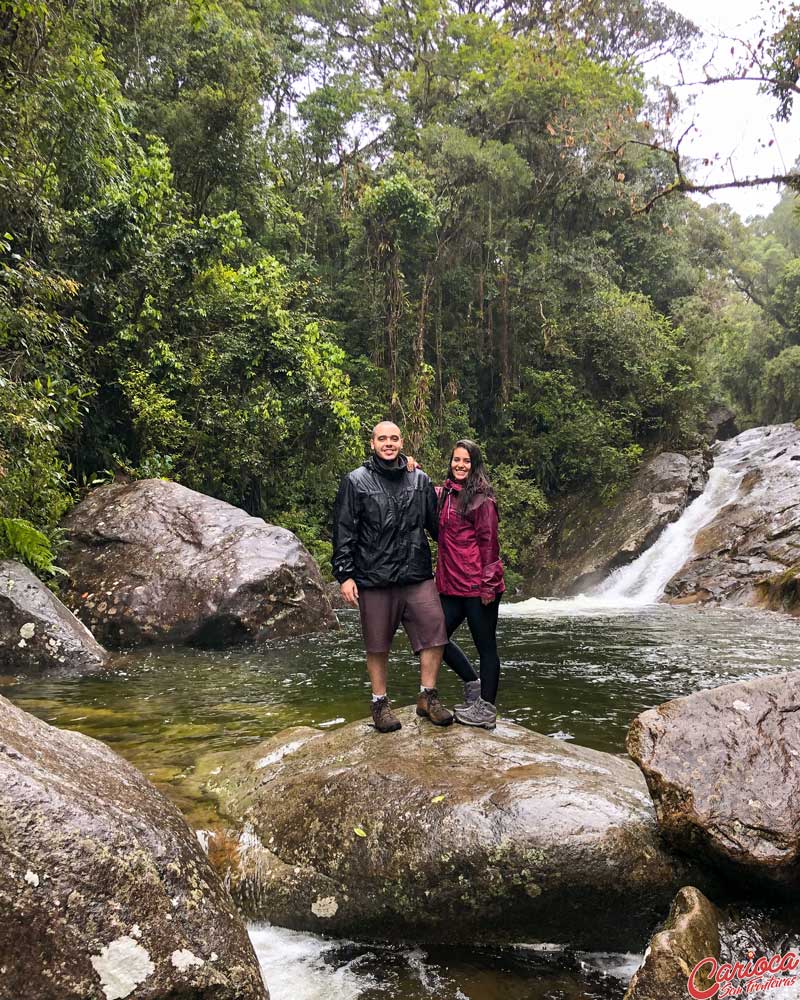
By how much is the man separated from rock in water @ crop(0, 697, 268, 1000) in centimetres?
187

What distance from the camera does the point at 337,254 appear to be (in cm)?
2323

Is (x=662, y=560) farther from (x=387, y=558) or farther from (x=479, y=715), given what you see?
(x=387, y=558)

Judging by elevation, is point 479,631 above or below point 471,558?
below

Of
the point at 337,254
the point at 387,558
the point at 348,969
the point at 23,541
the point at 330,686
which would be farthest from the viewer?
the point at 337,254

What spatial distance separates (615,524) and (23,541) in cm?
1552

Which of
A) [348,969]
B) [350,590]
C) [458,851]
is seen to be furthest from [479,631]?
[348,969]

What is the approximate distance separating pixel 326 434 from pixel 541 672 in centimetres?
1019

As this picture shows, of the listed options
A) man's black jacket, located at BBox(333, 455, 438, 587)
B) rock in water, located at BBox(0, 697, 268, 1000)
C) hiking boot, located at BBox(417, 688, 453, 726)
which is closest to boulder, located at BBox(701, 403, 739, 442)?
hiking boot, located at BBox(417, 688, 453, 726)

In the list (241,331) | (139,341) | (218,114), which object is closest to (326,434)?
(241,331)

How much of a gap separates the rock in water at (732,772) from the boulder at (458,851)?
0.97 feet

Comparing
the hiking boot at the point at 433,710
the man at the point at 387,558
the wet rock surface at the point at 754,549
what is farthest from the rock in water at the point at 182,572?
the wet rock surface at the point at 754,549

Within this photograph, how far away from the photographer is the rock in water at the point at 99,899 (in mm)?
2467

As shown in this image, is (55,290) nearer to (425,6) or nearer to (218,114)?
(218,114)

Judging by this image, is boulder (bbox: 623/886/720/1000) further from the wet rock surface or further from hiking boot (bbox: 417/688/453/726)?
the wet rock surface
